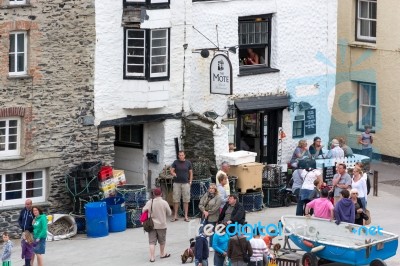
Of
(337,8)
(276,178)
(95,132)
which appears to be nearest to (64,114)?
(95,132)

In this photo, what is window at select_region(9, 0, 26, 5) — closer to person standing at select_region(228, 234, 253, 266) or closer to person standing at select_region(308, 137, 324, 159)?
person standing at select_region(228, 234, 253, 266)

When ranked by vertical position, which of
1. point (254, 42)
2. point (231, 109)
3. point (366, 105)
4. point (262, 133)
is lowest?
point (262, 133)

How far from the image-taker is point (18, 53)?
37.2 metres

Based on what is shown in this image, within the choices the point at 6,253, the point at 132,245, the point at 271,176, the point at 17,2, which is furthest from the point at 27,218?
the point at 271,176

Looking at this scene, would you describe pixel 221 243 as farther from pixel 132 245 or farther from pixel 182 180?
pixel 182 180

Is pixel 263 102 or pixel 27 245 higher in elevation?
pixel 263 102

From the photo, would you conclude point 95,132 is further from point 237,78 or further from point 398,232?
point 398,232

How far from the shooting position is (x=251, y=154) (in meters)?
40.4

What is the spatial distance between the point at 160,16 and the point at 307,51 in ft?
19.7

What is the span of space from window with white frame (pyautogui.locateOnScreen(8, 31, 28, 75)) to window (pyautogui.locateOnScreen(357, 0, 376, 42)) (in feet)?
45.1

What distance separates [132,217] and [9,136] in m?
3.67

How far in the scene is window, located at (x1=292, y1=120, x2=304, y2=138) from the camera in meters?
43.1

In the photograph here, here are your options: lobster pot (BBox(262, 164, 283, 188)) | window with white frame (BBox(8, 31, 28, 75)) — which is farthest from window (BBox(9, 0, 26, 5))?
lobster pot (BBox(262, 164, 283, 188))

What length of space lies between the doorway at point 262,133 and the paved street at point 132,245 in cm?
251
